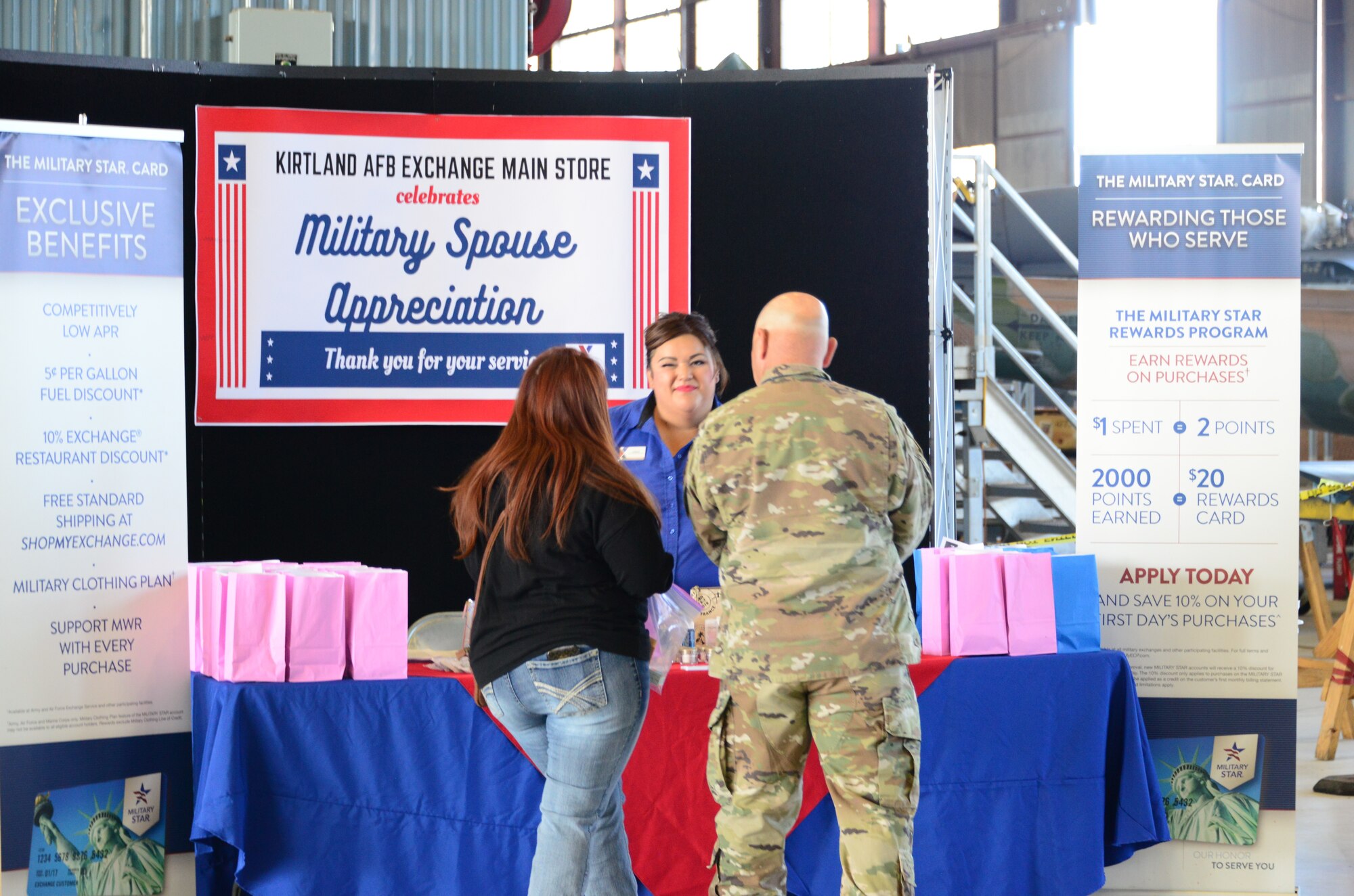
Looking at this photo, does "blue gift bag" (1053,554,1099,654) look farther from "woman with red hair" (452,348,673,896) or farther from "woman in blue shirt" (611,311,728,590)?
"woman with red hair" (452,348,673,896)

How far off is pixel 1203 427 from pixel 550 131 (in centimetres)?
224

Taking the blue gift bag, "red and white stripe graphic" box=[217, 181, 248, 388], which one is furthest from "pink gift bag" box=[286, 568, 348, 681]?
the blue gift bag

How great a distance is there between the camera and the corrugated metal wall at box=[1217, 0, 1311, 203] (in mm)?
14672

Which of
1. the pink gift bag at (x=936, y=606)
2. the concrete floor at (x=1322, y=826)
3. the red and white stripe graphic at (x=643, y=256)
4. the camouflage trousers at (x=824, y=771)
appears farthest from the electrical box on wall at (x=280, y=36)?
the concrete floor at (x=1322, y=826)

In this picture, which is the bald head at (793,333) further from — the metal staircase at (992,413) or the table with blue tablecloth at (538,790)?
the metal staircase at (992,413)

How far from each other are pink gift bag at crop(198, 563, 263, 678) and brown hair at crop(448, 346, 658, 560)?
0.92 m

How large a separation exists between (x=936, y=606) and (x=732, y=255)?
62.7 inches

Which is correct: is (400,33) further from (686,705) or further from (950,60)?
(950,60)

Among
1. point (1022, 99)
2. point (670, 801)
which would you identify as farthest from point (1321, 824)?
point (1022, 99)

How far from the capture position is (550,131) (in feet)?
14.7

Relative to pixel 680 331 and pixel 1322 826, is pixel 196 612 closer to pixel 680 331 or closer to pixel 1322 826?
A: pixel 680 331

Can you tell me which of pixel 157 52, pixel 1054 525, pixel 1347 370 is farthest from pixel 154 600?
pixel 1347 370

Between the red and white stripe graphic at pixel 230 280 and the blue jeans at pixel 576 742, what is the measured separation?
212 centimetres

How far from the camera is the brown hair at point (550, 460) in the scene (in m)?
2.55
